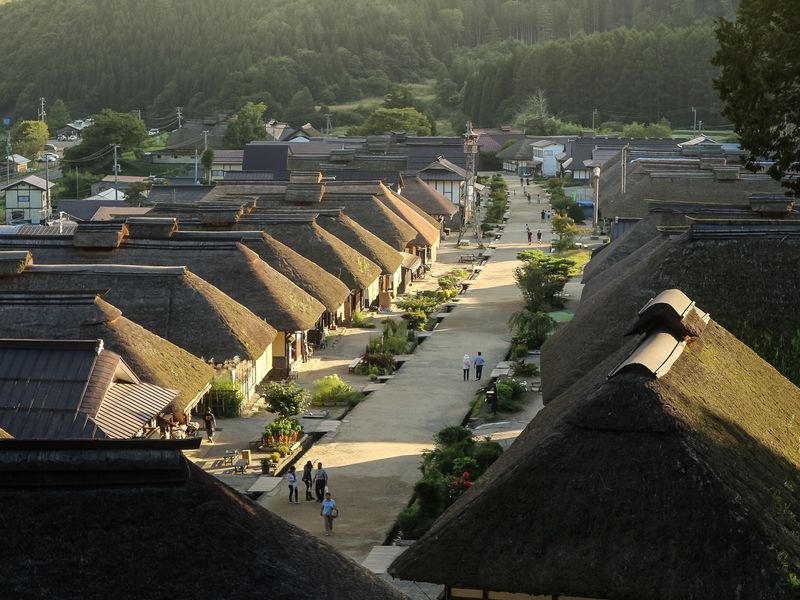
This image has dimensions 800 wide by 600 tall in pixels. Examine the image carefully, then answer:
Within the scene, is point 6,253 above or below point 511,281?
above

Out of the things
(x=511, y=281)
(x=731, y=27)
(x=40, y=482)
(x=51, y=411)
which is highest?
(x=731, y=27)

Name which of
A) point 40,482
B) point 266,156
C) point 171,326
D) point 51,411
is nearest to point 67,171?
point 266,156

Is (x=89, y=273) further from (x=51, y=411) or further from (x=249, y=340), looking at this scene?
(x=51, y=411)

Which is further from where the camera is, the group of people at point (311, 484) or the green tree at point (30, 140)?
the green tree at point (30, 140)

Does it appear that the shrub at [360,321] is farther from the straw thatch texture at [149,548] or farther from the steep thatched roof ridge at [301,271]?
the straw thatch texture at [149,548]

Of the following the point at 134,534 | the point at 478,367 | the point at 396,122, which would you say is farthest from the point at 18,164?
the point at 134,534

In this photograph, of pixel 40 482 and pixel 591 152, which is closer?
pixel 40 482

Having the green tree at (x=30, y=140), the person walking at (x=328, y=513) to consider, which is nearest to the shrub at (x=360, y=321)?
the person walking at (x=328, y=513)

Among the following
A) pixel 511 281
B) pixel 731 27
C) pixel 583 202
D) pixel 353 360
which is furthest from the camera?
pixel 583 202
